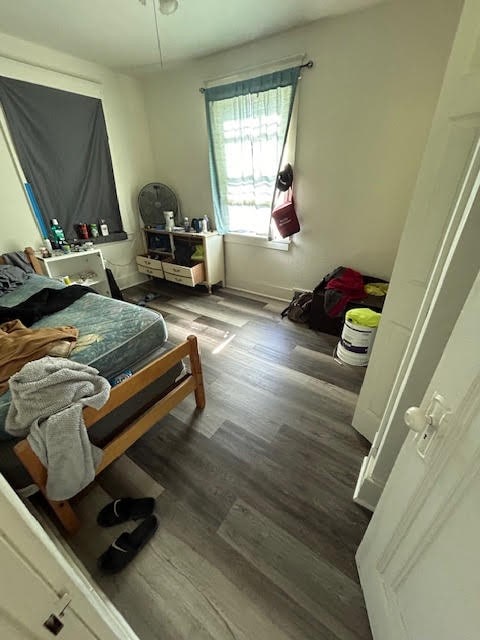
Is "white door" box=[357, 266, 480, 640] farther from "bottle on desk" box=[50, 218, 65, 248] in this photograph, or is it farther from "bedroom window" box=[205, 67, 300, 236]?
"bottle on desk" box=[50, 218, 65, 248]

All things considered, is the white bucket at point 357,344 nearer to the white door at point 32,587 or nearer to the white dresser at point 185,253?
the white dresser at point 185,253

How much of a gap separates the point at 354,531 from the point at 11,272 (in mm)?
3043

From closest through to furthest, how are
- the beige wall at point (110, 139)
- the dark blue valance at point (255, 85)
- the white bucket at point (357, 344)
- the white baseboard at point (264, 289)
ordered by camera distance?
the white bucket at point (357, 344) < the dark blue valance at point (255, 85) < the beige wall at point (110, 139) < the white baseboard at point (264, 289)

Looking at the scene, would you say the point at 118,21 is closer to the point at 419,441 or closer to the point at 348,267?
the point at 348,267

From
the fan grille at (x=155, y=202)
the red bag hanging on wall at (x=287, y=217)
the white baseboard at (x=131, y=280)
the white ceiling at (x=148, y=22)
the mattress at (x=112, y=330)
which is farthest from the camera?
the white baseboard at (x=131, y=280)

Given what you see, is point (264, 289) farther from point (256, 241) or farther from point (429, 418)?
point (429, 418)

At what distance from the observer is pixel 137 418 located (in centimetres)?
139

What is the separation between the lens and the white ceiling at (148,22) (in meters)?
1.89

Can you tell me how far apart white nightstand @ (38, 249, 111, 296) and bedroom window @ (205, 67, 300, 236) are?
153 centimetres

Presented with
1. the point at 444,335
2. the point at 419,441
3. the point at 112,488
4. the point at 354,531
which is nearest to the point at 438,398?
the point at 419,441

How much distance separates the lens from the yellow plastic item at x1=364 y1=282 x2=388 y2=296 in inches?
93.6

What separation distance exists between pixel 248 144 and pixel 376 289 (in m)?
1.98

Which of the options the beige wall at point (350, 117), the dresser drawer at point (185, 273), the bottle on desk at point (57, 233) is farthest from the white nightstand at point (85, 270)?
the beige wall at point (350, 117)

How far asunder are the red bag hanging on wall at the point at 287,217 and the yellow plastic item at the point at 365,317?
1170 mm
